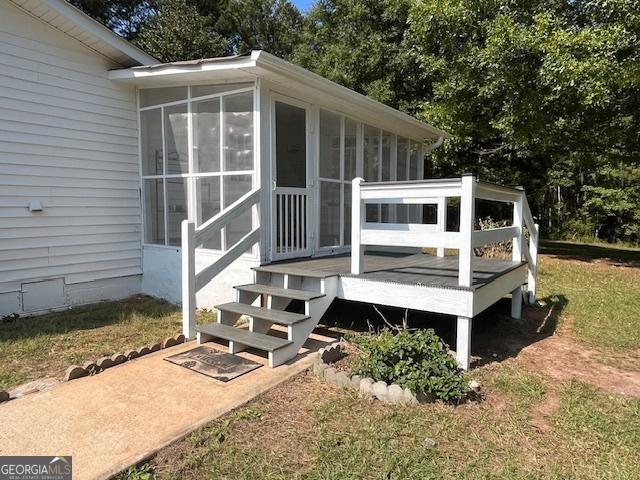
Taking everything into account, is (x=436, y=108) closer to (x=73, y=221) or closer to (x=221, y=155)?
(x=221, y=155)

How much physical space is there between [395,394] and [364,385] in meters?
0.25

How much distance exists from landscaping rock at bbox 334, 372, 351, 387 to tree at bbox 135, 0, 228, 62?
13403 millimetres

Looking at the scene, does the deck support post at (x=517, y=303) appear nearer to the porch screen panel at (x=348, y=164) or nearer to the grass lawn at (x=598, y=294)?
the grass lawn at (x=598, y=294)

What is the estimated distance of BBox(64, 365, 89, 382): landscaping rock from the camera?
138 inches

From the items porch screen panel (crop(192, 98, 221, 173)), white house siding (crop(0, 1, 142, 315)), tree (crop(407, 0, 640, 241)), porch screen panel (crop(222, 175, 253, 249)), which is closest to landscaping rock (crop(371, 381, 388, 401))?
porch screen panel (crop(222, 175, 253, 249))

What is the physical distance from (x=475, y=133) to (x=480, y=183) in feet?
29.2

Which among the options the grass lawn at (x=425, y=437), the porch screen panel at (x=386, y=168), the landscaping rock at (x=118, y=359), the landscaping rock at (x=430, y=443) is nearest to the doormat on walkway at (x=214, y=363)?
the landscaping rock at (x=118, y=359)

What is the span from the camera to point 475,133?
39.9ft

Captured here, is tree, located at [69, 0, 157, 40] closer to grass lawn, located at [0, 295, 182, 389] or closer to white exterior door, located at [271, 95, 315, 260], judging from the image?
white exterior door, located at [271, 95, 315, 260]

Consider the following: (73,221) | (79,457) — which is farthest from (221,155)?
(79,457)

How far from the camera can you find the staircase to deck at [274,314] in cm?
394

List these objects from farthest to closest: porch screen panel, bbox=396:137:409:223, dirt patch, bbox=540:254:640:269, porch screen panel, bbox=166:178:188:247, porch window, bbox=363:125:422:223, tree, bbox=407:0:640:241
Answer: dirt patch, bbox=540:254:640:269
porch screen panel, bbox=396:137:409:223
porch window, bbox=363:125:422:223
tree, bbox=407:0:640:241
porch screen panel, bbox=166:178:188:247

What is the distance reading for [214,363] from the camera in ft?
12.5

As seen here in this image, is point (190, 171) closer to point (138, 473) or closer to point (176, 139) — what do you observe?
point (176, 139)
